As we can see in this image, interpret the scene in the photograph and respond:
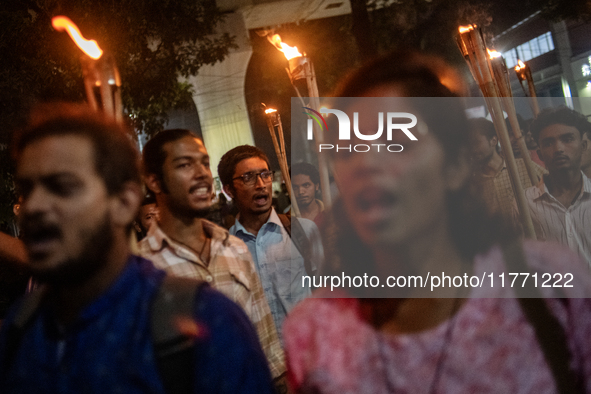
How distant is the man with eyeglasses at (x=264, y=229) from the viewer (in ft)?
10.9

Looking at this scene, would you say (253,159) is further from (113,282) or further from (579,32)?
(579,32)

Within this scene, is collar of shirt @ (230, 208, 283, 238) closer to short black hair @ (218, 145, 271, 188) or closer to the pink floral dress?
short black hair @ (218, 145, 271, 188)

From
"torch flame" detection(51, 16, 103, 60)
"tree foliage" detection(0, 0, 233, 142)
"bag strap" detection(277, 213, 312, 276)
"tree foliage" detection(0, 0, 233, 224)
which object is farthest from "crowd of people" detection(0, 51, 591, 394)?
"tree foliage" detection(0, 0, 233, 142)

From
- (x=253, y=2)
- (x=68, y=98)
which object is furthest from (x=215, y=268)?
(x=253, y=2)

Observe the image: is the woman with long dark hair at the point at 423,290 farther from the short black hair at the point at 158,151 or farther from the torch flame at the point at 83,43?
the short black hair at the point at 158,151

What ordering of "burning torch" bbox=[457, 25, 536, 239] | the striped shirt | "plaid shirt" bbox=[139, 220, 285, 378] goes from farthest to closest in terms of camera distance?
the striped shirt → "burning torch" bbox=[457, 25, 536, 239] → "plaid shirt" bbox=[139, 220, 285, 378]

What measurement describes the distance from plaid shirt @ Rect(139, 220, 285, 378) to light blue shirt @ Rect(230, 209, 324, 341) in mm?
635

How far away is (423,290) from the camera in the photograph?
4.03ft

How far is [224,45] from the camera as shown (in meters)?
9.45

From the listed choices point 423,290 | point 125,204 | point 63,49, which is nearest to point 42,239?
point 125,204

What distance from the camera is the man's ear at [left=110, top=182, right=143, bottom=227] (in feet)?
4.06

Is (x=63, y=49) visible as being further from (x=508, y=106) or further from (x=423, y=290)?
(x=423, y=290)

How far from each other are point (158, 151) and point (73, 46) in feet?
16.6

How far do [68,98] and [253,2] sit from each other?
7.67 m
